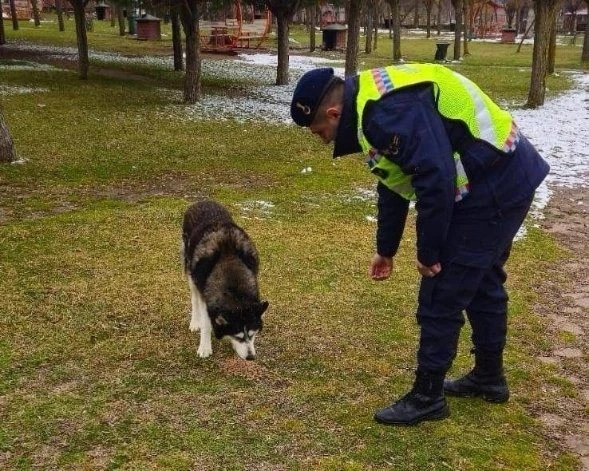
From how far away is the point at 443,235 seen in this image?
3209mm

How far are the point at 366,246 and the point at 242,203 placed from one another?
213 centimetres

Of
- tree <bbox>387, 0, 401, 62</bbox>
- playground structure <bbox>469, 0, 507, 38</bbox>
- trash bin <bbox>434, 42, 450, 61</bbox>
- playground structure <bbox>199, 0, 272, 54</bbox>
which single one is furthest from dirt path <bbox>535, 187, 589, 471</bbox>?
playground structure <bbox>469, 0, 507, 38</bbox>

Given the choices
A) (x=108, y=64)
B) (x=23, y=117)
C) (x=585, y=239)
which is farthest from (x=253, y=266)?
(x=108, y=64)

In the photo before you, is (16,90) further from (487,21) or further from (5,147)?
(487,21)

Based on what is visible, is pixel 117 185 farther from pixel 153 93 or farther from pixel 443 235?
pixel 153 93

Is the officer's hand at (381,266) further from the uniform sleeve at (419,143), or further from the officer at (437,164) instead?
the uniform sleeve at (419,143)

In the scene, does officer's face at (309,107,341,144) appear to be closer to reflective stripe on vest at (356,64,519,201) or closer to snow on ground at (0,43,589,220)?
reflective stripe on vest at (356,64,519,201)

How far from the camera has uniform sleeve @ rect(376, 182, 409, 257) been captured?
12.0 ft

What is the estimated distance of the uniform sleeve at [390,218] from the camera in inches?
144

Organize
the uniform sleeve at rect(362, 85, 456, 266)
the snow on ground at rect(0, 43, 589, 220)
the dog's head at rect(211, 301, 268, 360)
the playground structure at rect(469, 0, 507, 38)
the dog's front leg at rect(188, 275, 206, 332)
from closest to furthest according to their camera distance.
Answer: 1. the uniform sleeve at rect(362, 85, 456, 266)
2. the dog's head at rect(211, 301, 268, 360)
3. the dog's front leg at rect(188, 275, 206, 332)
4. the snow on ground at rect(0, 43, 589, 220)
5. the playground structure at rect(469, 0, 507, 38)

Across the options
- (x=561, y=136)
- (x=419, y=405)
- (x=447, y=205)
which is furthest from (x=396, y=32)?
(x=447, y=205)

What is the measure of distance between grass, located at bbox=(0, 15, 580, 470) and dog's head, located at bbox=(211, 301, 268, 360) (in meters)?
0.16

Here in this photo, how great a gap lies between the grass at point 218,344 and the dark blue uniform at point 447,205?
24.8 inches

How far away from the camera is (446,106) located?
3.13 metres
